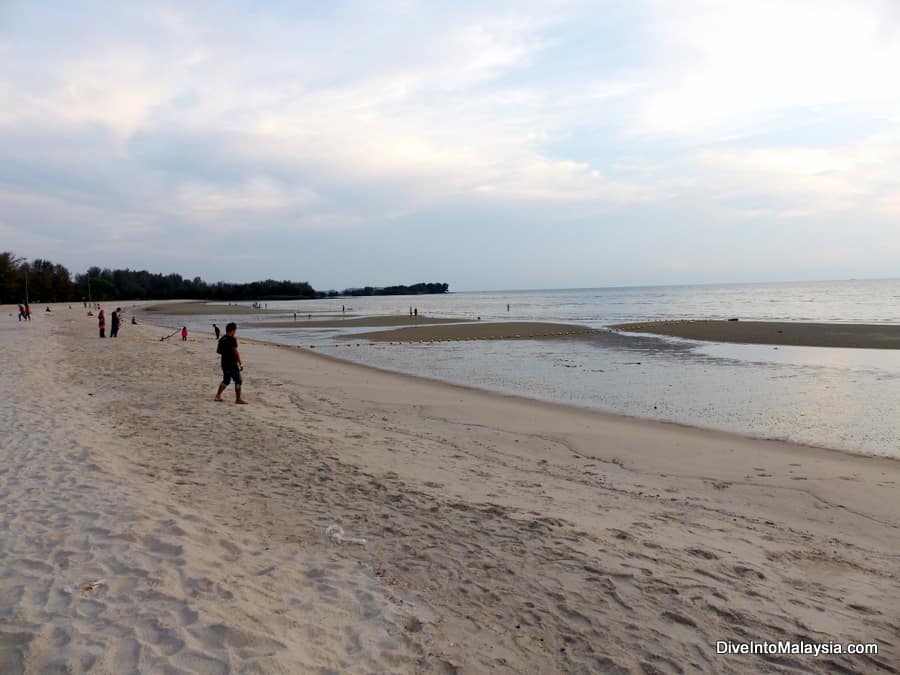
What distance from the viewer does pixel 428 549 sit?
5.05 meters

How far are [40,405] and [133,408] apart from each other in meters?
1.53

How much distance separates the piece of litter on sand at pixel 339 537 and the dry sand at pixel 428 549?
0.37 ft

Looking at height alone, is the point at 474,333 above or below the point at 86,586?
above

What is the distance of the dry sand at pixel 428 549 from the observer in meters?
3.59

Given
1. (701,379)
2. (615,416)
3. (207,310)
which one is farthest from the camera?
(207,310)

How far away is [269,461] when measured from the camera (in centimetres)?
771

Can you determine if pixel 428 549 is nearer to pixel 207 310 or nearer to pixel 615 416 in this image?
pixel 615 416

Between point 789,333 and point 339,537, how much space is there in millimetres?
32103

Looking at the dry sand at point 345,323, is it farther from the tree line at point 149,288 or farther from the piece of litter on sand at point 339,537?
the tree line at point 149,288

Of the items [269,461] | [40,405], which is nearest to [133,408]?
[40,405]

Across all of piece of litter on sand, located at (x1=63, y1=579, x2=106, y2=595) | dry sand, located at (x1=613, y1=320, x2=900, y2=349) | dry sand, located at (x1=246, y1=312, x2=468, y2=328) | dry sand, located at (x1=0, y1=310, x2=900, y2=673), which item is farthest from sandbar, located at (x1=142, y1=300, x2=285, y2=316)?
piece of litter on sand, located at (x1=63, y1=579, x2=106, y2=595)


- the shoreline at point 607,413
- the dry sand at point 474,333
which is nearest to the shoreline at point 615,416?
the shoreline at point 607,413

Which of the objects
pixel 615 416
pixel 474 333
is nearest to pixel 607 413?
pixel 615 416

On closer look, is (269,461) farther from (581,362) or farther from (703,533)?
(581,362)
